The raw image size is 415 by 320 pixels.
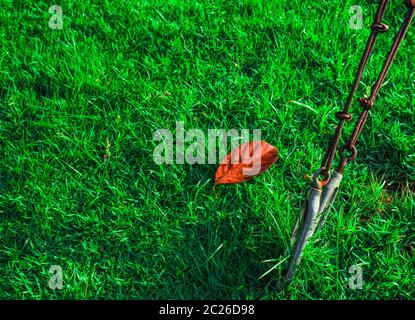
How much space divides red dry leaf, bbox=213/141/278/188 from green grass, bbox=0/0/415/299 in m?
0.04

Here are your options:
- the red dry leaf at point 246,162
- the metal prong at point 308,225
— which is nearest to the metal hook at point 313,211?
the metal prong at point 308,225

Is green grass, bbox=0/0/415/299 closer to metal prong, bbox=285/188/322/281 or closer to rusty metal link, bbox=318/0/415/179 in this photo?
metal prong, bbox=285/188/322/281

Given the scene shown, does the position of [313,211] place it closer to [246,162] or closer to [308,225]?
[308,225]

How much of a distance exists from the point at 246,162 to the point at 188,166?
→ 0.25 meters

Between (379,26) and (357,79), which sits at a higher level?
(379,26)

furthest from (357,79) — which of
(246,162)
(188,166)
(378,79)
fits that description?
(188,166)

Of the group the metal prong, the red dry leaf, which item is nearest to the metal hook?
the metal prong

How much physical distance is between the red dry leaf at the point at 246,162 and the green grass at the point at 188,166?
4 centimetres

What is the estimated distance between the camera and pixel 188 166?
92.0 inches

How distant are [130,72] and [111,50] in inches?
7.1

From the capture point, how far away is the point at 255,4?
282 centimetres

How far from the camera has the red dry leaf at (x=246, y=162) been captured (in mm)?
2244

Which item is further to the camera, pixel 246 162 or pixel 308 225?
pixel 246 162

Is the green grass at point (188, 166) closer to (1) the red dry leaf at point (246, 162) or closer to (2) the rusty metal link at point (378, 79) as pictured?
(1) the red dry leaf at point (246, 162)
